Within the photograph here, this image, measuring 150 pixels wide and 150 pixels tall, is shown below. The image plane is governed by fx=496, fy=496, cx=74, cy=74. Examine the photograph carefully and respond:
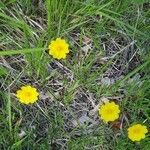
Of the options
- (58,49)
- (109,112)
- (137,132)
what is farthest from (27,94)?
(137,132)

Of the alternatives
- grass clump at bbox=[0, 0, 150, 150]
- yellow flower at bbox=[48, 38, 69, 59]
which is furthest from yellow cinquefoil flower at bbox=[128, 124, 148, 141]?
yellow flower at bbox=[48, 38, 69, 59]

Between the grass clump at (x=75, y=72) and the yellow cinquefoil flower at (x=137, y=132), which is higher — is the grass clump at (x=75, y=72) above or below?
above

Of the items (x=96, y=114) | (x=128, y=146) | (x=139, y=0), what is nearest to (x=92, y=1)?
(x=139, y=0)

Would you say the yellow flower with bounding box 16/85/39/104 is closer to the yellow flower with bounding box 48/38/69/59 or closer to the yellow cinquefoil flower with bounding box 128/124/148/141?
the yellow flower with bounding box 48/38/69/59

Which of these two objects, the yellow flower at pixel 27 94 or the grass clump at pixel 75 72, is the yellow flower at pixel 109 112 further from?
the yellow flower at pixel 27 94

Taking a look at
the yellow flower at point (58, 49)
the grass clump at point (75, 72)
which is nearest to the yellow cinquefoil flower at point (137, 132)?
the grass clump at point (75, 72)

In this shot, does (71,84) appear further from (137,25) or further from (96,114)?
(137,25)

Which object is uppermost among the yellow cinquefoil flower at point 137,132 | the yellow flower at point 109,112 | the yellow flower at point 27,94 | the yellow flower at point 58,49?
the yellow flower at point 58,49
